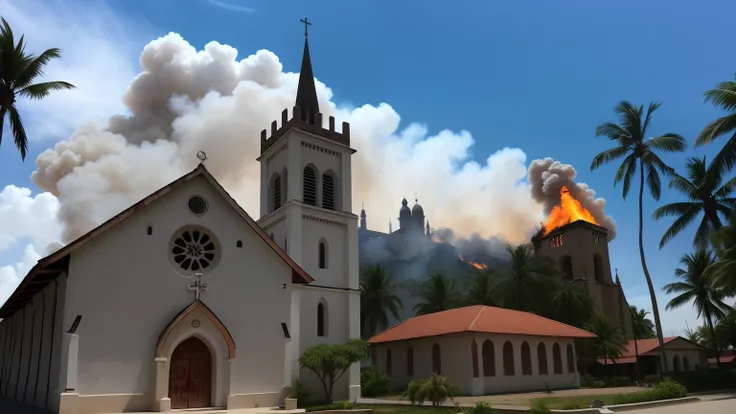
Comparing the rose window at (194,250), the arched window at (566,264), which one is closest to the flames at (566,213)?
the arched window at (566,264)

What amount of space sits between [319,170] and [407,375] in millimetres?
14746

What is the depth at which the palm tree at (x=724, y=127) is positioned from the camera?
108 feet

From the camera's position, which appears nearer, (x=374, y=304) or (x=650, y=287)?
(x=650, y=287)

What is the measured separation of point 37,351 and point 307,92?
21308mm

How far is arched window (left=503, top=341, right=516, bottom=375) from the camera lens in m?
36.5

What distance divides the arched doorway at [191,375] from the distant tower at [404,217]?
104 metres

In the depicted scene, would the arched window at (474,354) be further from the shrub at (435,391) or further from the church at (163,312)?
the church at (163,312)

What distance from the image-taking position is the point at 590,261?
196 feet

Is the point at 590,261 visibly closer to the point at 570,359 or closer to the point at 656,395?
the point at 570,359

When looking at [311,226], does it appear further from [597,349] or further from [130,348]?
[597,349]

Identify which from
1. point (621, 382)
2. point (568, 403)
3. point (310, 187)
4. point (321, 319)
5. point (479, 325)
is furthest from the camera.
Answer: point (621, 382)

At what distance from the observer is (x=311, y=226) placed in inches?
1387

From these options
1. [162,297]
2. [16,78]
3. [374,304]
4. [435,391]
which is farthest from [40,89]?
[374,304]

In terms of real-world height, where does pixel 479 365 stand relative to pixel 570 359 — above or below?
below
